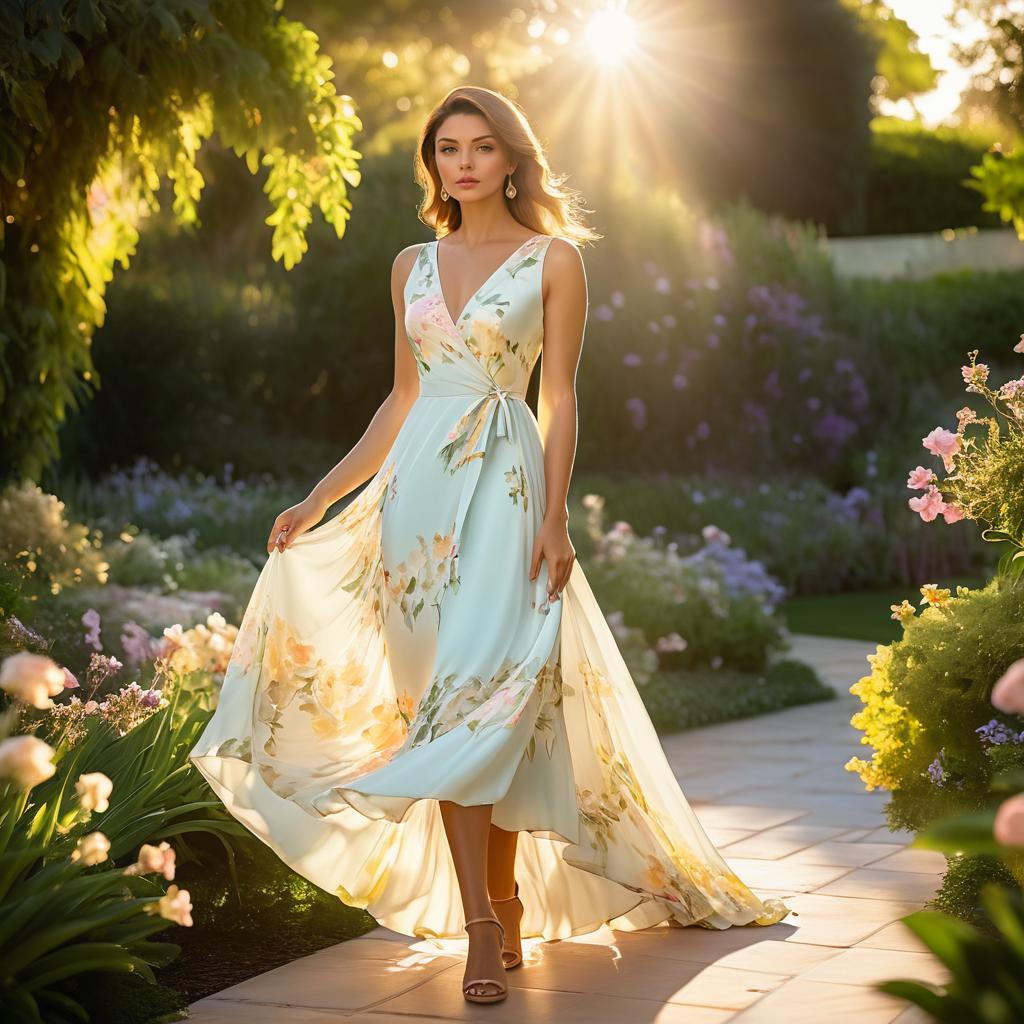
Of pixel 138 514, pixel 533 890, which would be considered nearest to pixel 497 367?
pixel 533 890

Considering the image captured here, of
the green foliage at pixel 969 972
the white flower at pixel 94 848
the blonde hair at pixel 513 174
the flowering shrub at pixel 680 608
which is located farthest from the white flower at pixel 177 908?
the flowering shrub at pixel 680 608

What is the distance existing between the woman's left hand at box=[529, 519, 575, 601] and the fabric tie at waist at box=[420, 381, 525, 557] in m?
0.20

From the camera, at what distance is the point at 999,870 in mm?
4277

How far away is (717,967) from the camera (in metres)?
3.93

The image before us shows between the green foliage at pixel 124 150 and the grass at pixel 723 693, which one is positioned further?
the grass at pixel 723 693

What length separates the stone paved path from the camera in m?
3.58

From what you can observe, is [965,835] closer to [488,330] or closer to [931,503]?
[488,330]

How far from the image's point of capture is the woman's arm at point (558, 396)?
3.90 meters

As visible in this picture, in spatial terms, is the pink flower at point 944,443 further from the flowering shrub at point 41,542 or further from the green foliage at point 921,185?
the green foliage at point 921,185

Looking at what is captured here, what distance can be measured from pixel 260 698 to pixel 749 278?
508 inches

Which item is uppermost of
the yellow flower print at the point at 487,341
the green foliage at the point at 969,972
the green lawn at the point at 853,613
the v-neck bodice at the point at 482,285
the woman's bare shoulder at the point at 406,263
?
the woman's bare shoulder at the point at 406,263

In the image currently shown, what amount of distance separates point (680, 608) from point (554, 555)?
5672mm

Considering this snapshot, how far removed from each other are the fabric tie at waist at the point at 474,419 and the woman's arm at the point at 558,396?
0.09 metres

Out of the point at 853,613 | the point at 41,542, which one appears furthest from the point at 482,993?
the point at 853,613
